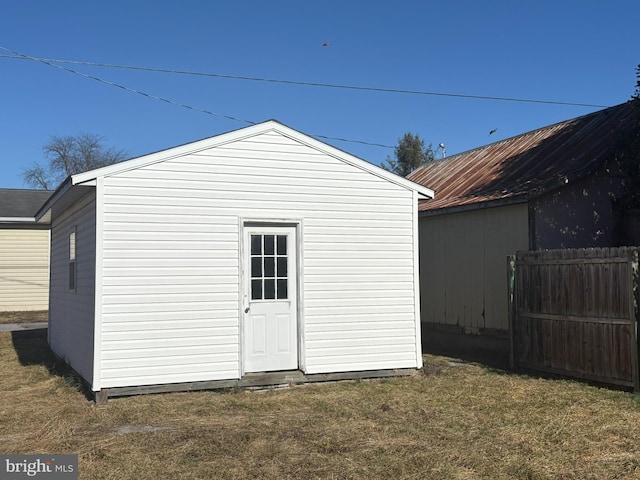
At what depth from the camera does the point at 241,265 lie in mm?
8320

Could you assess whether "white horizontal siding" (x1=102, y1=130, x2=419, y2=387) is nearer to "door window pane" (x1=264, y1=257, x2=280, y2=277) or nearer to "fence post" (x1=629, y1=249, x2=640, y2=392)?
"door window pane" (x1=264, y1=257, x2=280, y2=277)

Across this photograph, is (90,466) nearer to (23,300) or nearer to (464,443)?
(464,443)

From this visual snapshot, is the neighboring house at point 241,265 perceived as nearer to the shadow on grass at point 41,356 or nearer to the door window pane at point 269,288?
the door window pane at point 269,288

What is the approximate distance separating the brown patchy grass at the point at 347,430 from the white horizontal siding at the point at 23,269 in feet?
41.2

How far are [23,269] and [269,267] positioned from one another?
14795mm

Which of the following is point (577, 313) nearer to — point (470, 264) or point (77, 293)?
point (470, 264)

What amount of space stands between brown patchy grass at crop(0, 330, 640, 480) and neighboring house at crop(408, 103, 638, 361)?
2803mm

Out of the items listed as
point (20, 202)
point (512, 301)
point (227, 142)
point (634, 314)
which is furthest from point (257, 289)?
point (20, 202)

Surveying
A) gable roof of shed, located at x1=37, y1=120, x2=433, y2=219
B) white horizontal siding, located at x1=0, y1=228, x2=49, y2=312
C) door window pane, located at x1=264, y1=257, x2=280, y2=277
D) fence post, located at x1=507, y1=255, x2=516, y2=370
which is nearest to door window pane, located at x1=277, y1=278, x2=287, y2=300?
door window pane, located at x1=264, y1=257, x2=280, y2=277

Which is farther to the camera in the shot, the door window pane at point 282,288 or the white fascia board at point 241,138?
the door window pane at point 282,288

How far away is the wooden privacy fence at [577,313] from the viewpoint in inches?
309

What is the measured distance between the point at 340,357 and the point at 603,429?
3.67m

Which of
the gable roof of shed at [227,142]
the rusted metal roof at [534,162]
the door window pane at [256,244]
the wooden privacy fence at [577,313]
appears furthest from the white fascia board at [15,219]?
the wooden privacy fence at [577,313]

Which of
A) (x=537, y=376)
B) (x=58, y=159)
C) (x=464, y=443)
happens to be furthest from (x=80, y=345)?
(x=58, y=159)
